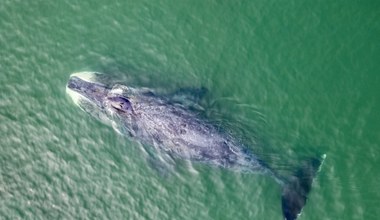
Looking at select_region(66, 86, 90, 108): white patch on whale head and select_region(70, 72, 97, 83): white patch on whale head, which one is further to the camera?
select_region(70, 72, 97, 83): white patch on whale head

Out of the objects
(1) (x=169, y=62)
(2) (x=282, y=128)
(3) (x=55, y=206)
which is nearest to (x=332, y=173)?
(2) (x=282, y=128)

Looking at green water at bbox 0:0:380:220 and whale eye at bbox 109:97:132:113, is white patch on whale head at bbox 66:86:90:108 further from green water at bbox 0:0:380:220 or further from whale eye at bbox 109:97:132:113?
whale eye at bbox 109:97:132:113

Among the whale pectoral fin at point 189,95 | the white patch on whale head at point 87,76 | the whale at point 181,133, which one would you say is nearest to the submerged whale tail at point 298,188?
the whale at point 181,133

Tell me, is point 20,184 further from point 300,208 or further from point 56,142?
point 300,208

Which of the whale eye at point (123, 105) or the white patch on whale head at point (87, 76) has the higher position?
the white patch on whale head at point (87, 76)

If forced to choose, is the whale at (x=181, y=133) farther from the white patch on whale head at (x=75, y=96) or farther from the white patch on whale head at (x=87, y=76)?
the white patch on whale head at (x=87, y=76)

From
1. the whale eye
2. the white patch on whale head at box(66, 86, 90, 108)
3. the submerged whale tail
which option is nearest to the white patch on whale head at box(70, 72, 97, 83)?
the white patch on whale head at box(66, 86, 90, 108)

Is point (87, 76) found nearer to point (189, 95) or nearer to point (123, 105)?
point (123, 105)
